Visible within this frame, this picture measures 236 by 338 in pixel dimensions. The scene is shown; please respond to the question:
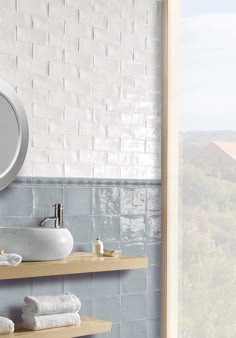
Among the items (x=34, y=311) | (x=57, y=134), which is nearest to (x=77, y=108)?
(x=57, y=134)

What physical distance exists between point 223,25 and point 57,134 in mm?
1099

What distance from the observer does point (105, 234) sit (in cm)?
417

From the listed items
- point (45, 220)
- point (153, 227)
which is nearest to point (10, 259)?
point (45, 220)

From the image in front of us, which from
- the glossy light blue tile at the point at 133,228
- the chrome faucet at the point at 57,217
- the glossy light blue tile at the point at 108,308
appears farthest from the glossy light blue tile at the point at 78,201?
the glossy light blue tile at the point at 108,308

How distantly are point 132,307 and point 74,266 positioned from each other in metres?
0.77

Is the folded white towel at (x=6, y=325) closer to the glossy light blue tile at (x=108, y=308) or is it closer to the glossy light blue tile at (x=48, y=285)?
the glossy light blue tile at (x=48, y=285)

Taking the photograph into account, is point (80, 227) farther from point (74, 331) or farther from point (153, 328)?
point (153, 328)

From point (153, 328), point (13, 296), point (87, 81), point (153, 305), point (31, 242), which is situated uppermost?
point (87, 81)

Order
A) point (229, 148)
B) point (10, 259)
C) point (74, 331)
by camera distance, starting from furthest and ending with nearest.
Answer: point (229, 148) < point (74, 331) < point (10, 259)

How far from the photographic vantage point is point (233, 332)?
4199 millimetres

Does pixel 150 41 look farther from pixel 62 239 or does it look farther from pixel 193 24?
pixel 62 239

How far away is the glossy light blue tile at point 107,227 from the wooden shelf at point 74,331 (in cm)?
46

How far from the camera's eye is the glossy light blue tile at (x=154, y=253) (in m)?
4.37

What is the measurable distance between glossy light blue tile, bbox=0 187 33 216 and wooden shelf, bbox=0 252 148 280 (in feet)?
1.01
